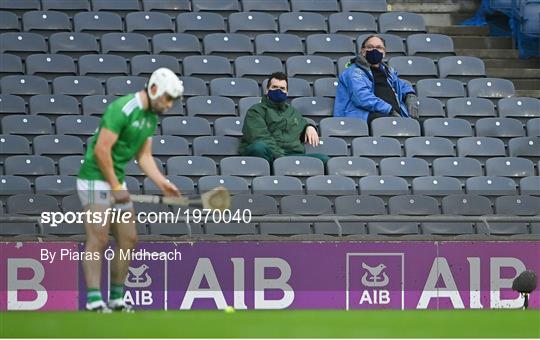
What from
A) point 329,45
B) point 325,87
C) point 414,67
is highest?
point 329,45

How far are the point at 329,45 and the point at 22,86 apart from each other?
143 inches

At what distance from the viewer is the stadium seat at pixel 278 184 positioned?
15.6m

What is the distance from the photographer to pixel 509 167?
16.8m

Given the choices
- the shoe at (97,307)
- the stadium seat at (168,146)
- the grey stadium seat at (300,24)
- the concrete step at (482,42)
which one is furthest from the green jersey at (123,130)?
the concrete step at (482,42)

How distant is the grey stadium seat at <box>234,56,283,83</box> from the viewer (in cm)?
1773

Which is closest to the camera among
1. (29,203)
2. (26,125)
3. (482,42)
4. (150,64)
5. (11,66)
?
(29,203)

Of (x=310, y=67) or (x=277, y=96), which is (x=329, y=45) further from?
(x=277, y=96)

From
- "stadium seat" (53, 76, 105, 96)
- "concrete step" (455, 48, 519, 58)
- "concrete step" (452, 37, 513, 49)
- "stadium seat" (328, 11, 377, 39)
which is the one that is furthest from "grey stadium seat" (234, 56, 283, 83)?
"concrete step" (452, 37, 513, 49)

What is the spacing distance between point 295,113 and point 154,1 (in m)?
3.12

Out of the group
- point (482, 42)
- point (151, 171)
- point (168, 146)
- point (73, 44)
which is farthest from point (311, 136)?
point (482, 42)

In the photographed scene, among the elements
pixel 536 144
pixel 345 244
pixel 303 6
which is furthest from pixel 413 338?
pixel 303 6

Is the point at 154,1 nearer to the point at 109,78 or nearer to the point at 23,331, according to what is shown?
the point at 109,78

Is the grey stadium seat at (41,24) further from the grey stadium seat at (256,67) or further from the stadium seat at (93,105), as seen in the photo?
the grey stadium seat at (256,67)

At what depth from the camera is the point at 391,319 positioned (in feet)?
37.2
